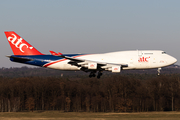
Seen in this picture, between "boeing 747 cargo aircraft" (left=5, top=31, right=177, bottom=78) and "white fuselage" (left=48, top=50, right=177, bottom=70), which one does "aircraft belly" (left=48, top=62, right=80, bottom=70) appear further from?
"white fuselage" (left=48, top=50, right=177, bottom=70)

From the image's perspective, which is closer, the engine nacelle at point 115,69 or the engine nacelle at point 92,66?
the engine nacelle at point 115,69

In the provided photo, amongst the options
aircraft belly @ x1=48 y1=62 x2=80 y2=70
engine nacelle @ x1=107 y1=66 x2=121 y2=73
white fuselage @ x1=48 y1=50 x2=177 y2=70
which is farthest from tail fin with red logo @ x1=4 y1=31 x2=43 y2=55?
engine nacelle @ x1=107 y1=66 x2=121 y2=73

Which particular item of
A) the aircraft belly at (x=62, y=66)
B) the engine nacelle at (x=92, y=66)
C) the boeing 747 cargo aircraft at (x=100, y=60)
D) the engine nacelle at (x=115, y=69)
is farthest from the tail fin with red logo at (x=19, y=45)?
the engine nacelle at (x=115, y=69)

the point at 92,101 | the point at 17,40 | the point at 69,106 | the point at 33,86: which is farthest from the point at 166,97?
the point at 17,40

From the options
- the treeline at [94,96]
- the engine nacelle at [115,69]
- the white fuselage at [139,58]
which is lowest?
the treeline at [94,96]

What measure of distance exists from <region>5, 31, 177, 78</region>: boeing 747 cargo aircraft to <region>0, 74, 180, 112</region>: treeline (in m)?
53.0

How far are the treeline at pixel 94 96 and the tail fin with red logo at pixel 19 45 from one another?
5167 centimetres

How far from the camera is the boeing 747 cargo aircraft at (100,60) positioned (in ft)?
169

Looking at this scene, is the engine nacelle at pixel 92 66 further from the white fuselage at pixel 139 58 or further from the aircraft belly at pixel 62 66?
the aircraft belly at pixel 62 66

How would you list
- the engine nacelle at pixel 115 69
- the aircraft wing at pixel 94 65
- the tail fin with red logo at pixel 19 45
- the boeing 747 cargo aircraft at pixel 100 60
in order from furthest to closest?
the tail fin with red logo at pixel 19 45 < the aircraft wing at pixel 94 65 < the boeing 747 cargo aircraft at pixel 100 60 < the engine nacelle at pixel 115 69

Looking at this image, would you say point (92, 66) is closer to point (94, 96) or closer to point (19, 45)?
point (19, 45)

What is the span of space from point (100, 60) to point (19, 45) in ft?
59.4

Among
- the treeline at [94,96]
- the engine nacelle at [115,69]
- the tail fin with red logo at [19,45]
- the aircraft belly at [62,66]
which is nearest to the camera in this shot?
the engine nacelle at [115,69]

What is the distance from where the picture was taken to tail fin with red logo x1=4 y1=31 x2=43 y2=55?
192 feet
